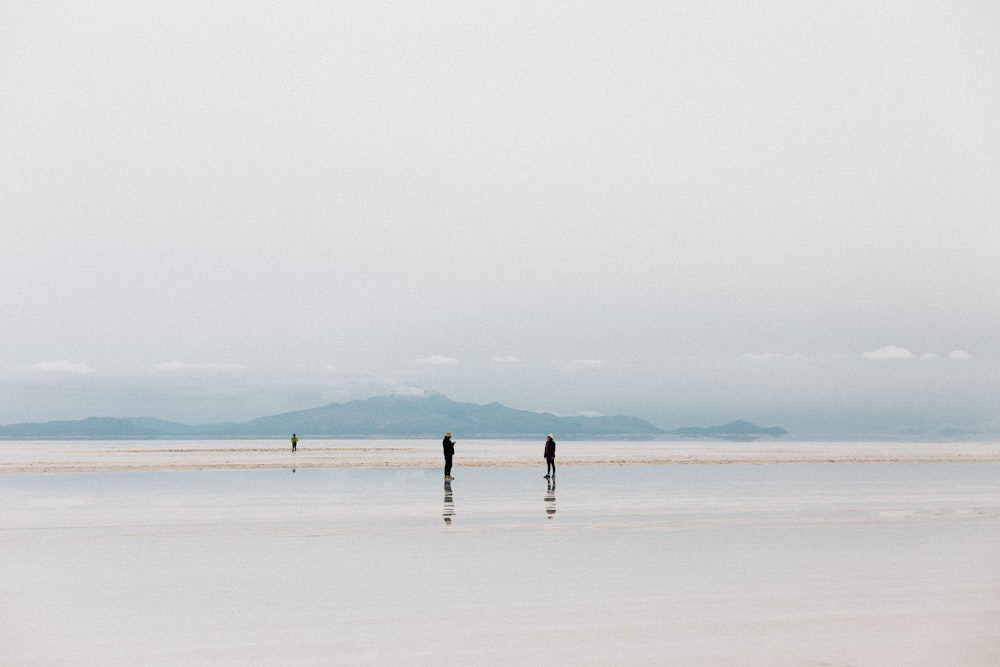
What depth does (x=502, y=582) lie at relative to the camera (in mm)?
15234

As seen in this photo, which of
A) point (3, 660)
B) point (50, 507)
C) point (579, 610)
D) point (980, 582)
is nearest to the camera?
point (3, 660)

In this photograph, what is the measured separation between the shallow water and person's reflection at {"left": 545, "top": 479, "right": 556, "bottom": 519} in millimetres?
184

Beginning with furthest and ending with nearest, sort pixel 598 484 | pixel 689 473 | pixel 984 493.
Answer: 1. pixel 689 473
2. pixel 598 484
3. pixel 984 493

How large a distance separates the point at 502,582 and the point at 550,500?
1715cm

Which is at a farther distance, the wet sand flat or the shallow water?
the wet sand flat

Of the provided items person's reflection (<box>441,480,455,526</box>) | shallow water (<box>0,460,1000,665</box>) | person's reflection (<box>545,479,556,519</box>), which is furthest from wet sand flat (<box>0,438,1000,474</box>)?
shallow water (<box>0,460,1000,665</box>)

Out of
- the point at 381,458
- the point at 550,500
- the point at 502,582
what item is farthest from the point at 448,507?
the point at 381,458

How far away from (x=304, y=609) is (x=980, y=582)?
10.8 m

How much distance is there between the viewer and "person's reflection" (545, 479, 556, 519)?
90.1ft

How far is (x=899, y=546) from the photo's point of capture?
19.9 m

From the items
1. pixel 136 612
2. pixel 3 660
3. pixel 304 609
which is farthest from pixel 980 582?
pixel 3 660

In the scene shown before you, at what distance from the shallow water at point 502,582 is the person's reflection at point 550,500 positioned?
184 mm

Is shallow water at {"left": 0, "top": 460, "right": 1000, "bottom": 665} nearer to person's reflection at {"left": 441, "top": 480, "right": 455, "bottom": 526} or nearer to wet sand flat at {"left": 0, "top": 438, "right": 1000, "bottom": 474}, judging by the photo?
person's reflection at {"left": 441, "top": 480, "right": 455, "bottom": 526}

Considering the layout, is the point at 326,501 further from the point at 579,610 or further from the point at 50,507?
the point at 579,610
